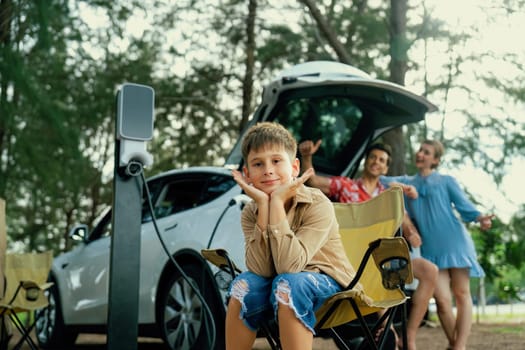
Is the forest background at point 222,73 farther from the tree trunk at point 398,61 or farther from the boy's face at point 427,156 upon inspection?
the boy's face at point 427,156

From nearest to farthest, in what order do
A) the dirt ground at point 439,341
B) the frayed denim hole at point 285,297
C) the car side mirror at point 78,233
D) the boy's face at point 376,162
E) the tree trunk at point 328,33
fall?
1. the frayed denim hole at point 285,297
2. the boy's face at point 376,162
3. the car side mirror at point 78,233
4. the dirt ground at point 439,341
5. the tree trunk at point 328,33

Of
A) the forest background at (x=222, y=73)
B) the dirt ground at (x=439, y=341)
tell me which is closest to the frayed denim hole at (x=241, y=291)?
the dirt ground at (x=439, y=341)

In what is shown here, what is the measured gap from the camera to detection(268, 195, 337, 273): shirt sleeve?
2.49 metres

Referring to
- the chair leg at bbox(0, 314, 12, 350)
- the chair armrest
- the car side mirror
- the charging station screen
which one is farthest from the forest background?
Result: the chair armrest

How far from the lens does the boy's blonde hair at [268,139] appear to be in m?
2.68

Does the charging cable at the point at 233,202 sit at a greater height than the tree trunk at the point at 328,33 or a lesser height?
lesser

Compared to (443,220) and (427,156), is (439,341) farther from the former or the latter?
(427,156)

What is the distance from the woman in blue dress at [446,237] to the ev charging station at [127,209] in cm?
199

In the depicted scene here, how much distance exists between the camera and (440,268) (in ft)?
15.2

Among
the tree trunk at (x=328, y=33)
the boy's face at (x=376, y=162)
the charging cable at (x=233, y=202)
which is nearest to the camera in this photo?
the charging cable at (x=233, y=202)

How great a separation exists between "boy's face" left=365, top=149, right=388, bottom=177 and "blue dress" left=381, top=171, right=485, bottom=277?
0.51 feet

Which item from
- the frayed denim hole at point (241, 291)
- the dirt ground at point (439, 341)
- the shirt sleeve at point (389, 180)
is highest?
the shirt sleeve at point (389, 180)

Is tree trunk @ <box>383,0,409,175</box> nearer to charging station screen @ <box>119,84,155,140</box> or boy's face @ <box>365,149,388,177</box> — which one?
boy's face @ <box>365,149,388,177</box>

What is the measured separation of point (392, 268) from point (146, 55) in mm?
7809
